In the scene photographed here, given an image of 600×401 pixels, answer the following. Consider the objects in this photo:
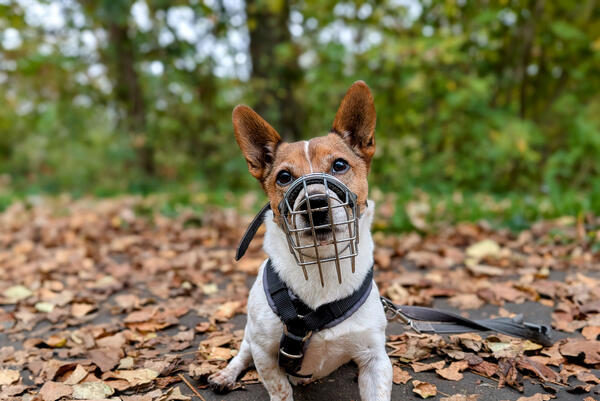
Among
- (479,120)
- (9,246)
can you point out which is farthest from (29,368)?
(479,120)

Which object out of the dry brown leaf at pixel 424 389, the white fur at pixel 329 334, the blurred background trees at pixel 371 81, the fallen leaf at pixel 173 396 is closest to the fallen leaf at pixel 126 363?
the fallen leaf at pixel 173 396

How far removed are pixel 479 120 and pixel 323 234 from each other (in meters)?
8.41

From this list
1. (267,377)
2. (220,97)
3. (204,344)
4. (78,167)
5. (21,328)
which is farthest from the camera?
(78,167)

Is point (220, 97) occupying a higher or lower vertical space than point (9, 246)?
higher

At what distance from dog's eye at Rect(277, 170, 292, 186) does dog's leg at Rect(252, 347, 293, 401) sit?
2.88ft

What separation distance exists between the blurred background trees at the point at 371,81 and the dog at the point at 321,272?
5.57m

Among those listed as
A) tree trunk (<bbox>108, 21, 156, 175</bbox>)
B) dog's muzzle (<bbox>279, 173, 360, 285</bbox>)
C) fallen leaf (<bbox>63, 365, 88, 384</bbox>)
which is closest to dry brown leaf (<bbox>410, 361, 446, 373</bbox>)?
dog's muzzle (<bbox>279, 173, 360, 285</bbox>)

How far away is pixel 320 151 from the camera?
96.4 inches

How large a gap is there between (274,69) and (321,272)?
877cm

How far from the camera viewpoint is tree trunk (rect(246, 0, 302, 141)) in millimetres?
10062

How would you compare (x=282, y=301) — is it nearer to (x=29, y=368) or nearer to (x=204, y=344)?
(x=204, y=344)

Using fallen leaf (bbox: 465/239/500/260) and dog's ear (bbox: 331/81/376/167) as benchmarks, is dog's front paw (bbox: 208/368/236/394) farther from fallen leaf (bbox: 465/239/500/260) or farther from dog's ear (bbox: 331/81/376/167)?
fallen leaf (bbox: 465/239/500/260)

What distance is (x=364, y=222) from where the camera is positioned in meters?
2.46

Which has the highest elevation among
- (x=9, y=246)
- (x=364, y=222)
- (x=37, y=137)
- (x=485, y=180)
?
(x=37, y=137)
